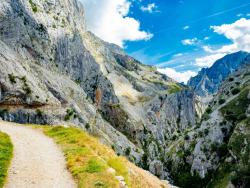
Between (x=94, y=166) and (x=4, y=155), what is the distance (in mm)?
7810

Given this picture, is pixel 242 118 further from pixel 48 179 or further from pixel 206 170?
pixel 48 179

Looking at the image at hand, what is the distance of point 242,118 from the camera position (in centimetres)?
18488

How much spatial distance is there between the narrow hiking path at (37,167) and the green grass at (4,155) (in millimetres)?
336

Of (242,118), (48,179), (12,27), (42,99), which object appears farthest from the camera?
(242,118)

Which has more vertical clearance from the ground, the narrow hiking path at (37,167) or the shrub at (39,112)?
the shrub at (39,112)

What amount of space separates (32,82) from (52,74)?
3351 cm

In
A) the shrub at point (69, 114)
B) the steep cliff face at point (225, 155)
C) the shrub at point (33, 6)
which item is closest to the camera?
the shrub at point (69, 114)

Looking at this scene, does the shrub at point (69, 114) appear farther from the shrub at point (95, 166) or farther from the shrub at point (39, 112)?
the shrub at point (95, 166)

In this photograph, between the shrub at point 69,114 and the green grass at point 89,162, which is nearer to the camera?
the green grass at point 89,162

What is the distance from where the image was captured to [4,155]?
92.6 feet

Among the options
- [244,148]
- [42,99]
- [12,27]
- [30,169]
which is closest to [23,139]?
[30,169]

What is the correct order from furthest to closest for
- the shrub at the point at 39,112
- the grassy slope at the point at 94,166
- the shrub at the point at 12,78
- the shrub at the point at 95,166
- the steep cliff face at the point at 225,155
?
1. the steep cliff face at the point at 225,155
2. the shrub at the point at 12,78
3. the shrub at the point at 39,112
4. the shrub at the point at 95,166
5. the grassy slope at the point at 94,166

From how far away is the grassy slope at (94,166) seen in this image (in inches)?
914

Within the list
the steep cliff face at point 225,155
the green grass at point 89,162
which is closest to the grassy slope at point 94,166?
the green grass at point 89,162
